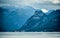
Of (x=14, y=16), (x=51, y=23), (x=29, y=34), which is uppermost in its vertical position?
(x=14, y=16)

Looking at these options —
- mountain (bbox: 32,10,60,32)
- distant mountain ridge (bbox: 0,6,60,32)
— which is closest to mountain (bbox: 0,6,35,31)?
distant mountain ridge (bbox: 0,6,60,32)

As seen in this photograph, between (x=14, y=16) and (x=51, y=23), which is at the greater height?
(x=14, y=16)

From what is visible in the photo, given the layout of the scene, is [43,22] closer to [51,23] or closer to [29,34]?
[51,23]

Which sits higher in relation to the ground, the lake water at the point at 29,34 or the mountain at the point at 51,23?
the mountain at the point at 51,23

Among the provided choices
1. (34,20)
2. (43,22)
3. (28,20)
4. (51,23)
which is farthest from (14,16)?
(51,23)

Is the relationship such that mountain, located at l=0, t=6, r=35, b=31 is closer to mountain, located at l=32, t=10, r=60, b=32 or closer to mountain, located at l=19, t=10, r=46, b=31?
mountain, located at l=19, t=10, r=46, b=31

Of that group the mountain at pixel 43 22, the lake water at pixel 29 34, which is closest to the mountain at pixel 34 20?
the mountain at pixel 43 22

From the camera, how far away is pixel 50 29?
2.57m

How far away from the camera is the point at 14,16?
2549 mm

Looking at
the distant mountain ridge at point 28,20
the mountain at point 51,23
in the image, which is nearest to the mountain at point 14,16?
the distant mountain ridge at point 28,20

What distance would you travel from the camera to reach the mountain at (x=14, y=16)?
8.27ft

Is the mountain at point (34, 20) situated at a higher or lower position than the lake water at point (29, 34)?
higher

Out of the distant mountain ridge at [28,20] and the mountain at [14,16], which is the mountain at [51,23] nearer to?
the distant mountain ridge at [28,20]

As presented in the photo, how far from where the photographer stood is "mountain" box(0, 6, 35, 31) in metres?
2.52
